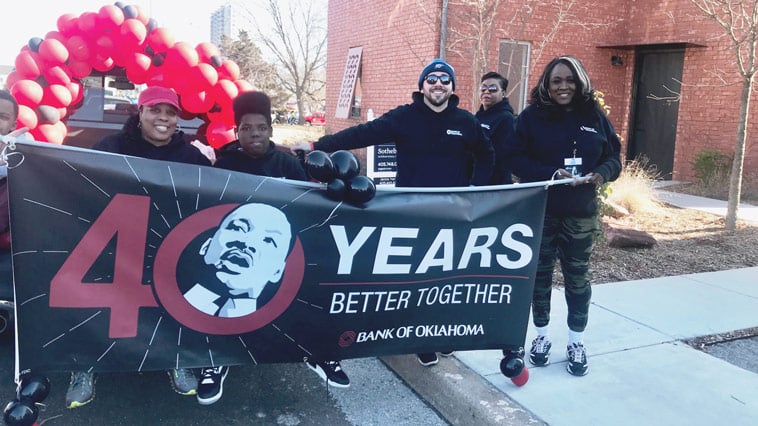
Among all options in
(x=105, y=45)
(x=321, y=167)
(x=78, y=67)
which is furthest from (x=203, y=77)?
(x=321, y=167)

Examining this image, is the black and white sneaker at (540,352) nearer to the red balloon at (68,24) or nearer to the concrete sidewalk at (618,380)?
the concrete sidewalk at (618,380)

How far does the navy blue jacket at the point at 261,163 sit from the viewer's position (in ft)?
12.4

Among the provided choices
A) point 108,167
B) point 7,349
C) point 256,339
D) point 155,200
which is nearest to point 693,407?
point 256,339

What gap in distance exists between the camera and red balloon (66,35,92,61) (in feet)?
27.3

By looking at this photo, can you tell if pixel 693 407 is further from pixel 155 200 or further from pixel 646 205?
pixel 646 205

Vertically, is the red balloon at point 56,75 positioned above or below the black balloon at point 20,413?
above

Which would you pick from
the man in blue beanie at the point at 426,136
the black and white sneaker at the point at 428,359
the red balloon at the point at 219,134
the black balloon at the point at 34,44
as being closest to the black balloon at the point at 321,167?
the man in blue beanie at the point at 426,136

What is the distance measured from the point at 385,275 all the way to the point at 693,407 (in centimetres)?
186

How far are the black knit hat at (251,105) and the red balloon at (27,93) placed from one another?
17.2 feet

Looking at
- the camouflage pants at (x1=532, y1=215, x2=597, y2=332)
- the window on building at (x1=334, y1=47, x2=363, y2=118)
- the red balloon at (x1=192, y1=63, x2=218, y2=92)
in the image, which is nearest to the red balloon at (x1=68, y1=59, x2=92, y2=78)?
the red balloon at (x1=192, y1=63, x2=218, y2=92)

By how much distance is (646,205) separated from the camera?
9781 mm

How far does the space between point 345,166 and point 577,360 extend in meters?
1.92

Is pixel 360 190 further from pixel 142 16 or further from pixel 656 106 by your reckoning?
pixel 656 106

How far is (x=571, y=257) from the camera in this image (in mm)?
4008
